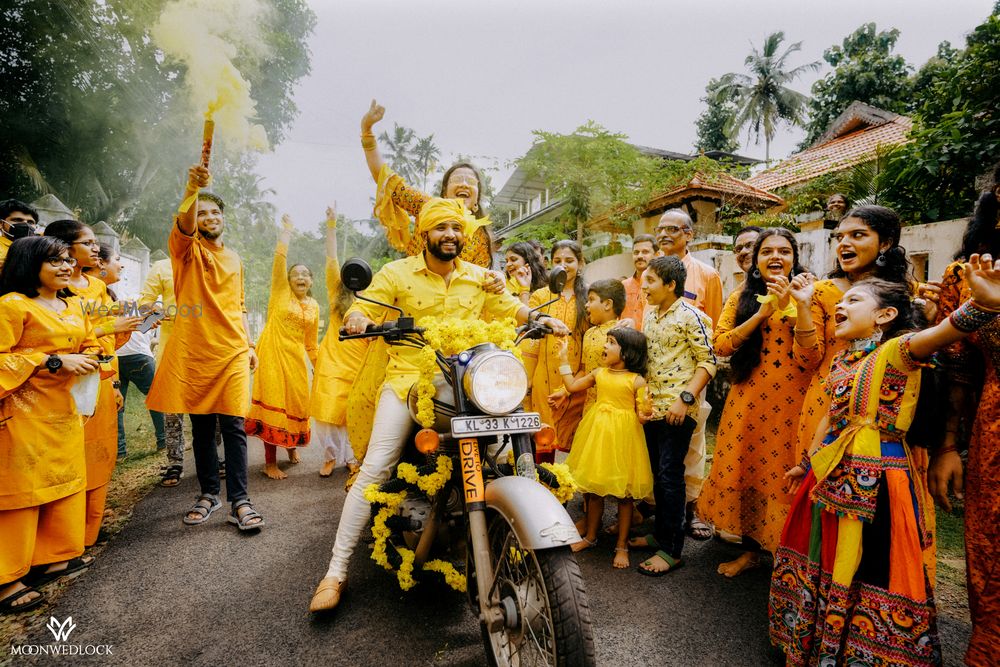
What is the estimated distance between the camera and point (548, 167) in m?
14.4

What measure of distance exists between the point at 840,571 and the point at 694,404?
1.26 m

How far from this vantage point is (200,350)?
3.61 meters

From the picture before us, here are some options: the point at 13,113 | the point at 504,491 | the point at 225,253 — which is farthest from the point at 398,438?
the point at 13,113

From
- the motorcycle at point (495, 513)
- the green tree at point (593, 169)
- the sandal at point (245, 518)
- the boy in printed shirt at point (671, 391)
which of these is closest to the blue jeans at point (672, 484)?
the boy in printed shirt at point (671, 391)

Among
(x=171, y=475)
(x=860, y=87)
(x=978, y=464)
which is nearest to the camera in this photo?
(x=978, y=464)

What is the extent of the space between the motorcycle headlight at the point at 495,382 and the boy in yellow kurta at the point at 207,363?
2517 millimetres

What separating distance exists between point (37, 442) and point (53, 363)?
46cm

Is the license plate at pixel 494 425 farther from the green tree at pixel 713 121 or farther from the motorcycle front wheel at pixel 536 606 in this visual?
the green tree at pixel 713 121

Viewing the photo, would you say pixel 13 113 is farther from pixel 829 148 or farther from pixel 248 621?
pixel 829 148

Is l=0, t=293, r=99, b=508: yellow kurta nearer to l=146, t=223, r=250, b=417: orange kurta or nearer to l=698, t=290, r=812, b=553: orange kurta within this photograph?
l=146, t=223, r=250, b=417: orange kurta

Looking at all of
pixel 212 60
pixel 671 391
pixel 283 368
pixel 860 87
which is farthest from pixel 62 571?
pixel 860 87

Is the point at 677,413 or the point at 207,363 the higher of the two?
the point at 207,363

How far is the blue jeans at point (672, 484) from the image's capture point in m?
3.04

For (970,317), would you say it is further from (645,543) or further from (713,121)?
(713,121)
